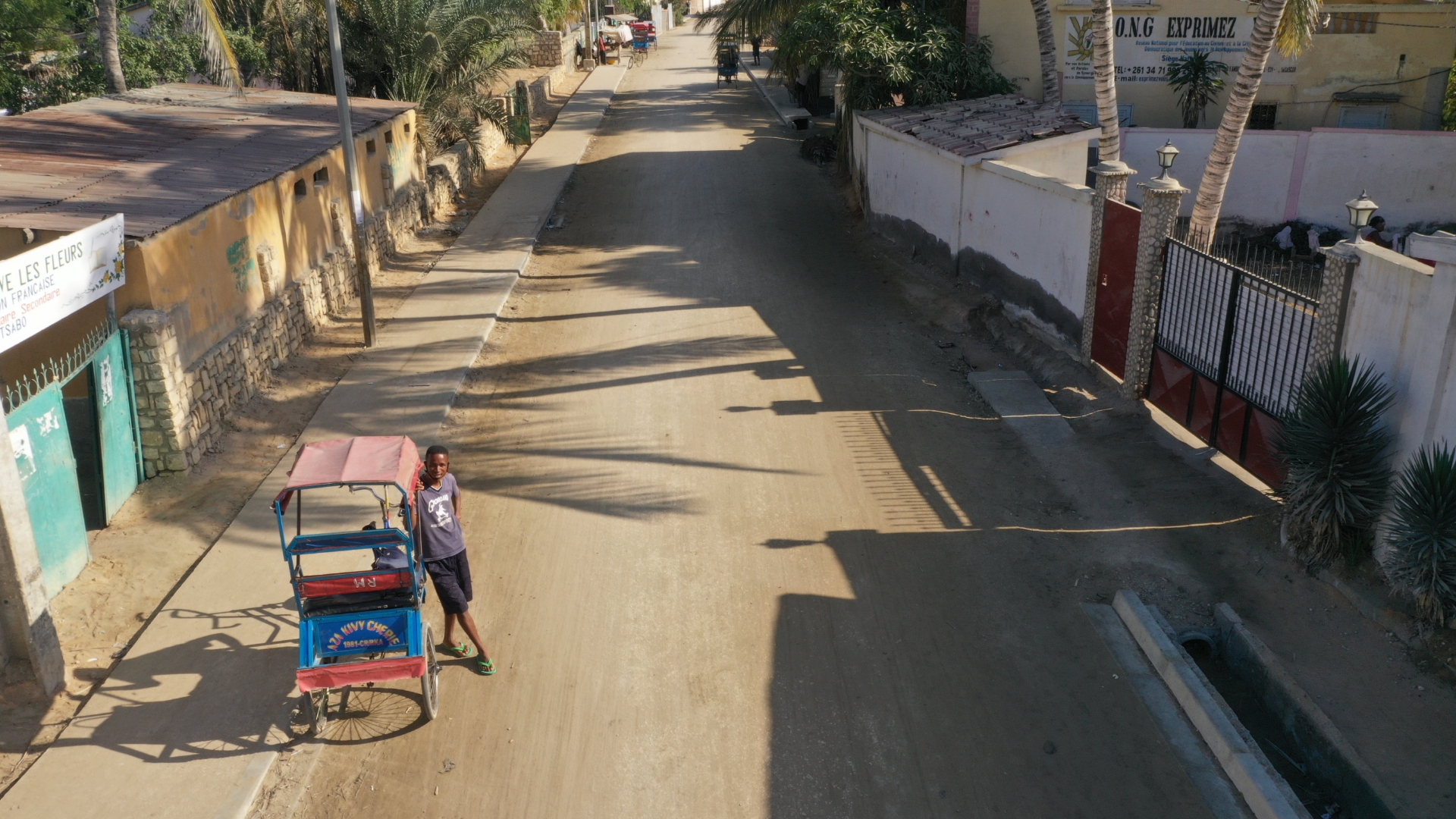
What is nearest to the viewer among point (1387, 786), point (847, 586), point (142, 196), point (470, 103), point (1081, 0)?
point (1387, 786)

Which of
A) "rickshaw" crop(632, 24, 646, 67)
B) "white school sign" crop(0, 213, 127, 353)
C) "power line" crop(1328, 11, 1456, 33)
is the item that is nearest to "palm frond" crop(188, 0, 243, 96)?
"white school sign" crop(0, 213, 127, 353)

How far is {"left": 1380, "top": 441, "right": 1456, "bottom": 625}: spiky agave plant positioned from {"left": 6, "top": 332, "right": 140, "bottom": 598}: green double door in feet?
31.1

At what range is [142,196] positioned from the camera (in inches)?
445

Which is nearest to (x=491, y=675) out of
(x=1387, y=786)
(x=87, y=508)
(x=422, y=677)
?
(x=422, y=677)

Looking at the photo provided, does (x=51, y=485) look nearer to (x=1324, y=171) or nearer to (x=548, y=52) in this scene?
(x=1324, y=171)

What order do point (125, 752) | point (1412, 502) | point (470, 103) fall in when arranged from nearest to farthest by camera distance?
point (125, 752) → point (1412, 502) → point (470, 103)

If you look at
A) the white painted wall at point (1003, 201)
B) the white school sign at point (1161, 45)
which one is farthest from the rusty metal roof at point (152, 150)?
the white school sign at point (1161, 45)

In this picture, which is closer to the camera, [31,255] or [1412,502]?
[1412,502]

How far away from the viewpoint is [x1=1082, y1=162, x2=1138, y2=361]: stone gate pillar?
38.8ft

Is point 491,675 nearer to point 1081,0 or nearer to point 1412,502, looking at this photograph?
point 1412,502

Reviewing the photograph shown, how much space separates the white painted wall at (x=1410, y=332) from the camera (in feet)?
23.7

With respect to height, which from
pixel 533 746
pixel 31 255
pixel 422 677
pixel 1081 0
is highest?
pixel 1081 0

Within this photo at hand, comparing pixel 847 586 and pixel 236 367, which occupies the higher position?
pixel 236 367

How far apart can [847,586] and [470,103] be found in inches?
765
